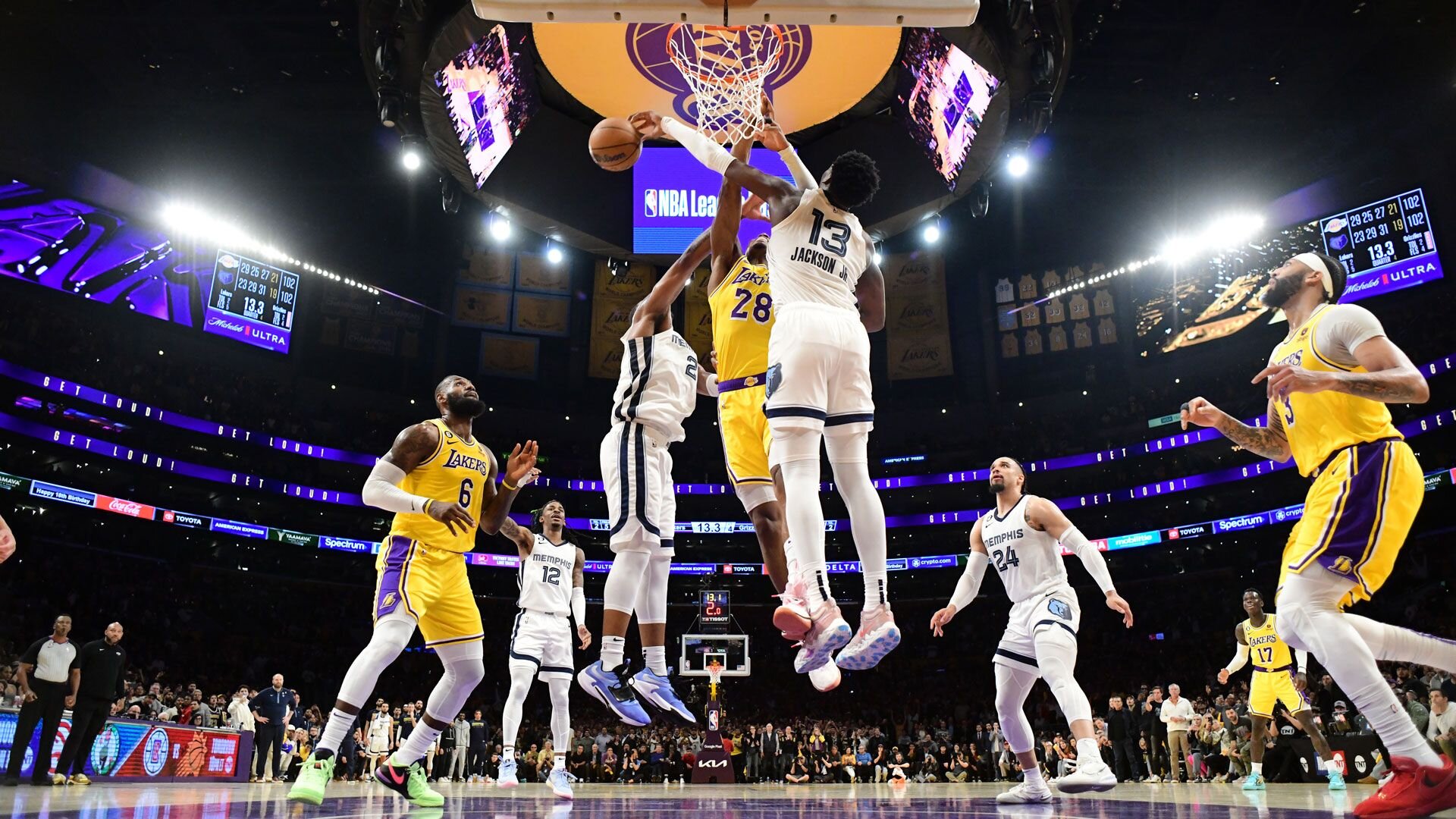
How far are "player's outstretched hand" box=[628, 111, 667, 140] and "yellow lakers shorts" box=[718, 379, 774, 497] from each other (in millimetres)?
1739

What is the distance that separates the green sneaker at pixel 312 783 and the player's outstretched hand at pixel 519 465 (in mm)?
2108

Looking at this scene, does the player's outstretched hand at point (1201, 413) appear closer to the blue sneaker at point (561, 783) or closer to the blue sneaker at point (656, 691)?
the blue sneaker at point (656, 691)

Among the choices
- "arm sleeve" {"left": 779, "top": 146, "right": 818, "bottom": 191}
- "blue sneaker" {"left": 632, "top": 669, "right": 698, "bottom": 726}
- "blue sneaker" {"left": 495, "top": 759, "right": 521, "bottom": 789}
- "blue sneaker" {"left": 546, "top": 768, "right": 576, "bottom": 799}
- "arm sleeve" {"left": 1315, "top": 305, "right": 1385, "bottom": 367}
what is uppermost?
"arm sleeve" {"left": 779, "top": 146, "right": 818, "bottom": 191}

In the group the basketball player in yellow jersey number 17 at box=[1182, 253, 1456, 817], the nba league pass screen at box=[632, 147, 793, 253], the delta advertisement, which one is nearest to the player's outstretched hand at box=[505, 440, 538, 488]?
the basketball player in yellow jersey number 17 at box=[1182, 253, 1456, 817]

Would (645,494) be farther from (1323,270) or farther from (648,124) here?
(1323,270)

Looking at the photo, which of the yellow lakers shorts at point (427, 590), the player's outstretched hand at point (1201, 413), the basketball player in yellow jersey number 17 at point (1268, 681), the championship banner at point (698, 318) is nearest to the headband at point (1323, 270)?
the player's outstretched hand at point (1201, 413)

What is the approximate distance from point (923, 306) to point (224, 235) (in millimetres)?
21311

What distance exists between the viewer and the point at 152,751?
1235cm

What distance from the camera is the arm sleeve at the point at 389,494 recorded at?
5598 mm

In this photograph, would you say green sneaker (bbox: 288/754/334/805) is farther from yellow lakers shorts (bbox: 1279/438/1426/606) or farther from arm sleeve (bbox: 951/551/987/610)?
yellow lakers shorts (bbox: 1279/438/1426/606)

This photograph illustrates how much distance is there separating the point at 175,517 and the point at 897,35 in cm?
2425

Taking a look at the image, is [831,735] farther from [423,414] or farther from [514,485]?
[514,485]

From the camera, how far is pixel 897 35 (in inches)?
589

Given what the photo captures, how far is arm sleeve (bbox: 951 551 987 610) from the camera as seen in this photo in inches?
279
